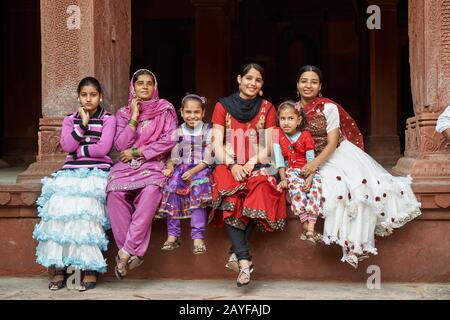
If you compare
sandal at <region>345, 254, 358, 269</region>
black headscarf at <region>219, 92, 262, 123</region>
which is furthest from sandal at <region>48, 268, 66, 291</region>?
sandal at <region>345, 254, 358, 269</region>

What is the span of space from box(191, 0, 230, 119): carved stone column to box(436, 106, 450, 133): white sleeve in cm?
481

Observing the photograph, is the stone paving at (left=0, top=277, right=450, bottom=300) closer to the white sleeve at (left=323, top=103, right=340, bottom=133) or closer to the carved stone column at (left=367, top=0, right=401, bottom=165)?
the white sleeve at (left=323, top=103, right=340, bottom=133)

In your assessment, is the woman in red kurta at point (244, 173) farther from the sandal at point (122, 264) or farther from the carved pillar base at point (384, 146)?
the carved pillar base at point (384, 146)

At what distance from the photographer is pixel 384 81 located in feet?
28.4

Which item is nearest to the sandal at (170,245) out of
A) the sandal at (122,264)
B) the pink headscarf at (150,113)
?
the sandal at (122,264)

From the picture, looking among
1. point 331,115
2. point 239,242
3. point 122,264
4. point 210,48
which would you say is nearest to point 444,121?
point 331,115

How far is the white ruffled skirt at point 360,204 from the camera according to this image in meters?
3.99

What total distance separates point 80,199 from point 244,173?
3.66ft

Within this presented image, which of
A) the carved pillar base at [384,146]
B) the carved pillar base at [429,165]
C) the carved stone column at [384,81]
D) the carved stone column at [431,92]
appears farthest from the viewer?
the carved stone column at [384,81]

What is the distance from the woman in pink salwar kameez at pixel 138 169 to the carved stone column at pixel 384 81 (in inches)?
191

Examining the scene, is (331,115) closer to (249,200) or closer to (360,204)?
(360,204)

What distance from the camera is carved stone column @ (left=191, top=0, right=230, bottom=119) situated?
28.8 feet

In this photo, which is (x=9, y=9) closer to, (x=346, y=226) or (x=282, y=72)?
(x=282, y=72)

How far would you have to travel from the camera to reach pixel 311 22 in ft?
37.0
